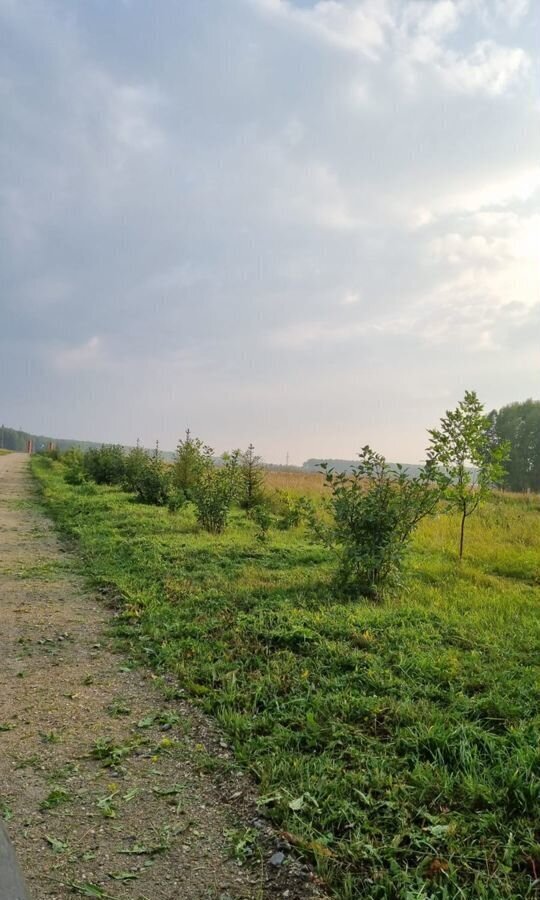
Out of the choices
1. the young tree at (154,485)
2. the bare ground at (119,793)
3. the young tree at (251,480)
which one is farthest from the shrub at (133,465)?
the bare ground at (119,793)

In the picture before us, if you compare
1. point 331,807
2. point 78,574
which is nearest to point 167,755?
point 331,807

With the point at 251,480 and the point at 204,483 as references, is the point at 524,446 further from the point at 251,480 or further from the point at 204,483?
the point at 204,483

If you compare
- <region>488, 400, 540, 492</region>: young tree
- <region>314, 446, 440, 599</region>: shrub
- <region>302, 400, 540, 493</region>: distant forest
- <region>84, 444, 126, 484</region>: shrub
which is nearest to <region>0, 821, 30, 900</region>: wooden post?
<region>314, 446, 440, 599</region>: shrub

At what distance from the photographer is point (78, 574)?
7.82 metres

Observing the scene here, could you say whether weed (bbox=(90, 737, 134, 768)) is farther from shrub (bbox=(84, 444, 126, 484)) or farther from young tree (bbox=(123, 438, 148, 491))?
shrub (bbox=(84, 444, 126, 484))

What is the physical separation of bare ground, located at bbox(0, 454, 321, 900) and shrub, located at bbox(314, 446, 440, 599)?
10.2ft

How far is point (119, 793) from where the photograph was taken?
2863mm

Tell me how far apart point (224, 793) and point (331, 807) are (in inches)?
24.2

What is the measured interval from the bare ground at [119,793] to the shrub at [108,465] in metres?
17.0

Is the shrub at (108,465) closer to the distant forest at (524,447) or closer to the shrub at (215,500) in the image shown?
the shrub at (215,500)

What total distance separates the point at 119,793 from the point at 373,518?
4484 mm

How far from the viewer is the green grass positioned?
2428 mm

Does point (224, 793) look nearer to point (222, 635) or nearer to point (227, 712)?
point (227, 712)

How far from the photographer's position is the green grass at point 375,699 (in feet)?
7.97
